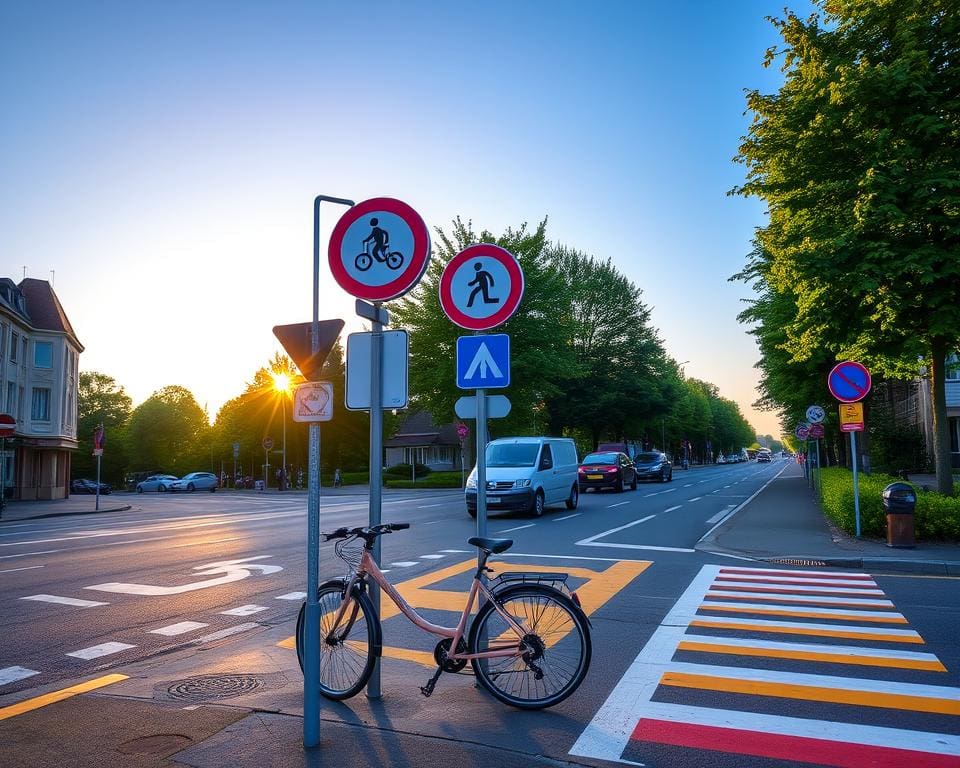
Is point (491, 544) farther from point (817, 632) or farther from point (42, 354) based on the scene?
point (42, 354)

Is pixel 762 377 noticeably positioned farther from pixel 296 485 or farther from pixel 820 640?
pixel 296 485

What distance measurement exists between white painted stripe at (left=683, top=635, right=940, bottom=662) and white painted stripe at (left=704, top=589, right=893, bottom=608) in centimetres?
184

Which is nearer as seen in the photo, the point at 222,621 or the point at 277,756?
the point at 277,756

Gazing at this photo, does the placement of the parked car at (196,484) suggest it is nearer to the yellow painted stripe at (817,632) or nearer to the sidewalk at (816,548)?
the sidewalk at (816,548)

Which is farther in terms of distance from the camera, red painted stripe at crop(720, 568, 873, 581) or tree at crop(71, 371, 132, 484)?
tree at crop(71, 371, 132, 484)

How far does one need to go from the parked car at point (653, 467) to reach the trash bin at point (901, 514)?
1201 inches

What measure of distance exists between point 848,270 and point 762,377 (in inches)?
975

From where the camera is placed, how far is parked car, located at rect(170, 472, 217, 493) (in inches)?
2247

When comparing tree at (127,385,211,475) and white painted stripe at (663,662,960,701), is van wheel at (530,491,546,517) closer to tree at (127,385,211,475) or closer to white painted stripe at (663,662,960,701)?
white painted stripe at (663,662,960,701)

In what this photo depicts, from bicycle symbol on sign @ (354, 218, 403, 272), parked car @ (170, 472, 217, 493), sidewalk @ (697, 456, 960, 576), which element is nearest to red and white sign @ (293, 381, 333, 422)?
bicycle symbol on sign @ (354, 218, 403, 272)

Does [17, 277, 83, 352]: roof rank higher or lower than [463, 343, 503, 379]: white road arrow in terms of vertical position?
higher

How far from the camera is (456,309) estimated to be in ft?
18.0

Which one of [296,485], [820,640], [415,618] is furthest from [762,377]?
[296,485]

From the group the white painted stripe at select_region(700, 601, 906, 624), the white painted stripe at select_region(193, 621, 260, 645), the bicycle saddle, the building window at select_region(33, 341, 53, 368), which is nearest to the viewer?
the bicycle saddle
